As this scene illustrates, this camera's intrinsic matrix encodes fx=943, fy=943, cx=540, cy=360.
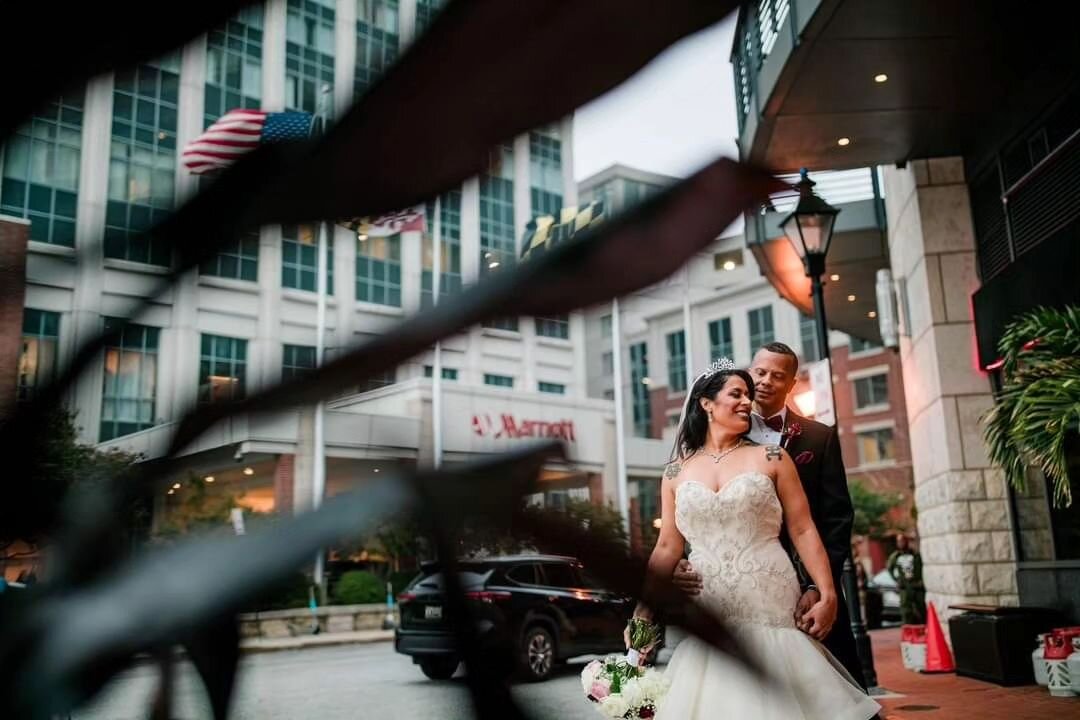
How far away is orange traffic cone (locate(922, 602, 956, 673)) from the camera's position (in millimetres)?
7672

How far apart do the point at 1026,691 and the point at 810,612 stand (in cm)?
436

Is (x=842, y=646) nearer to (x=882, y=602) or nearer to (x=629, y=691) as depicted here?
(x=629, y=691)

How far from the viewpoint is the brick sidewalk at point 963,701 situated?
5324 mm

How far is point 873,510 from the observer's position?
34344 mm

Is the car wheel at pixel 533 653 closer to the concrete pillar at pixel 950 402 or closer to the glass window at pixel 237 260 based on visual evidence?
the glass window at pixel 237 260

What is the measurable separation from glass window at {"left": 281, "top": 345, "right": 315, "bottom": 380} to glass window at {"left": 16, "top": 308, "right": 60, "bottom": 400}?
8 cm

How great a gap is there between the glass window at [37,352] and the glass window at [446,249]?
0.12 metres

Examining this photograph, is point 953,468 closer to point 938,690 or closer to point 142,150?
point 938,690

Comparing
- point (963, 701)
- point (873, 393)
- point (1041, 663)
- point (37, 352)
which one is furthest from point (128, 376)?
point (873, 393)

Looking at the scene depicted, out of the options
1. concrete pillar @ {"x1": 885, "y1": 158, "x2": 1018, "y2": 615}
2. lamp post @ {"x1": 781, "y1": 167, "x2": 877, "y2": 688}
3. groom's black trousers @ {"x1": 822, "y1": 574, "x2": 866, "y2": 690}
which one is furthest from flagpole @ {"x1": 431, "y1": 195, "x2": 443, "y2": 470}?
concrete pillar @ {"x1": 885, "y1": 158, "x2": 1018, "y2": 615}

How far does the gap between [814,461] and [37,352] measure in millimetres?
3325

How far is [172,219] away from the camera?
0.29 meters

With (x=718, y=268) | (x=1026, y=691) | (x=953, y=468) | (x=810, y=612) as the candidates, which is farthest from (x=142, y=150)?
(x=953, y=468)

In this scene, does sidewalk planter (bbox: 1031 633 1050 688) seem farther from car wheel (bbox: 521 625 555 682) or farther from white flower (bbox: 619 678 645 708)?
car wheel (bbox: 521 625 555 682)
